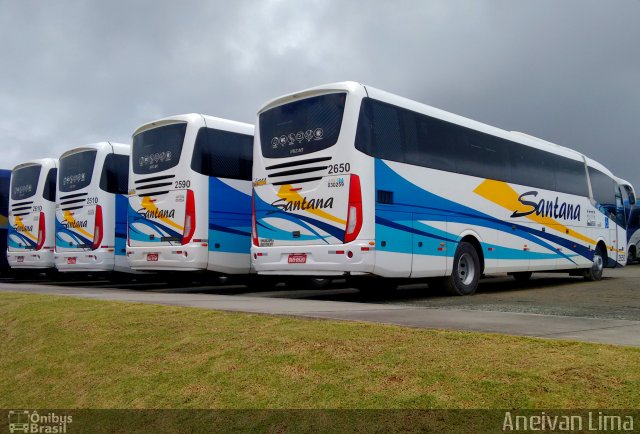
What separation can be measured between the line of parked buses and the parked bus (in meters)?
1.44

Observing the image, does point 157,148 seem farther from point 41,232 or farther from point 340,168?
point 41,232

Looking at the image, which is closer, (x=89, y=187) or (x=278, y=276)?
(x=278, y=276)

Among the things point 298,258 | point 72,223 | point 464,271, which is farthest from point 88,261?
point 464,271

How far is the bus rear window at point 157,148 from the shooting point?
13555 millimetres

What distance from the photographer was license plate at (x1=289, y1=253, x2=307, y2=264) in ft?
34.5

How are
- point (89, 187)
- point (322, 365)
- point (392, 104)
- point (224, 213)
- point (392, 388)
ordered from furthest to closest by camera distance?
point (89, 187) → point (224, 213) → point (392, 104) → point (322, 365) → point (392, 388)

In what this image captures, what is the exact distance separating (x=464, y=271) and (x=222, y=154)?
5.80 metres

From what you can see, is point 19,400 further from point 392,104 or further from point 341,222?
point 392,104

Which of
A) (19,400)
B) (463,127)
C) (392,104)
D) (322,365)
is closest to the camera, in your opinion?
(322,365)

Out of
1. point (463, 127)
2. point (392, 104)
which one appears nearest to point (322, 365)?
point (392, 104)

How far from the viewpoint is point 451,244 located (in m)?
11.8

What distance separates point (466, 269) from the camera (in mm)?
12461

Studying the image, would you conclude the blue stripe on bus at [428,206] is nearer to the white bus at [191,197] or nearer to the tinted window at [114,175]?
the white bus at [191,197]

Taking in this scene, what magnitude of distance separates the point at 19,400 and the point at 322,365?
3.47 m
